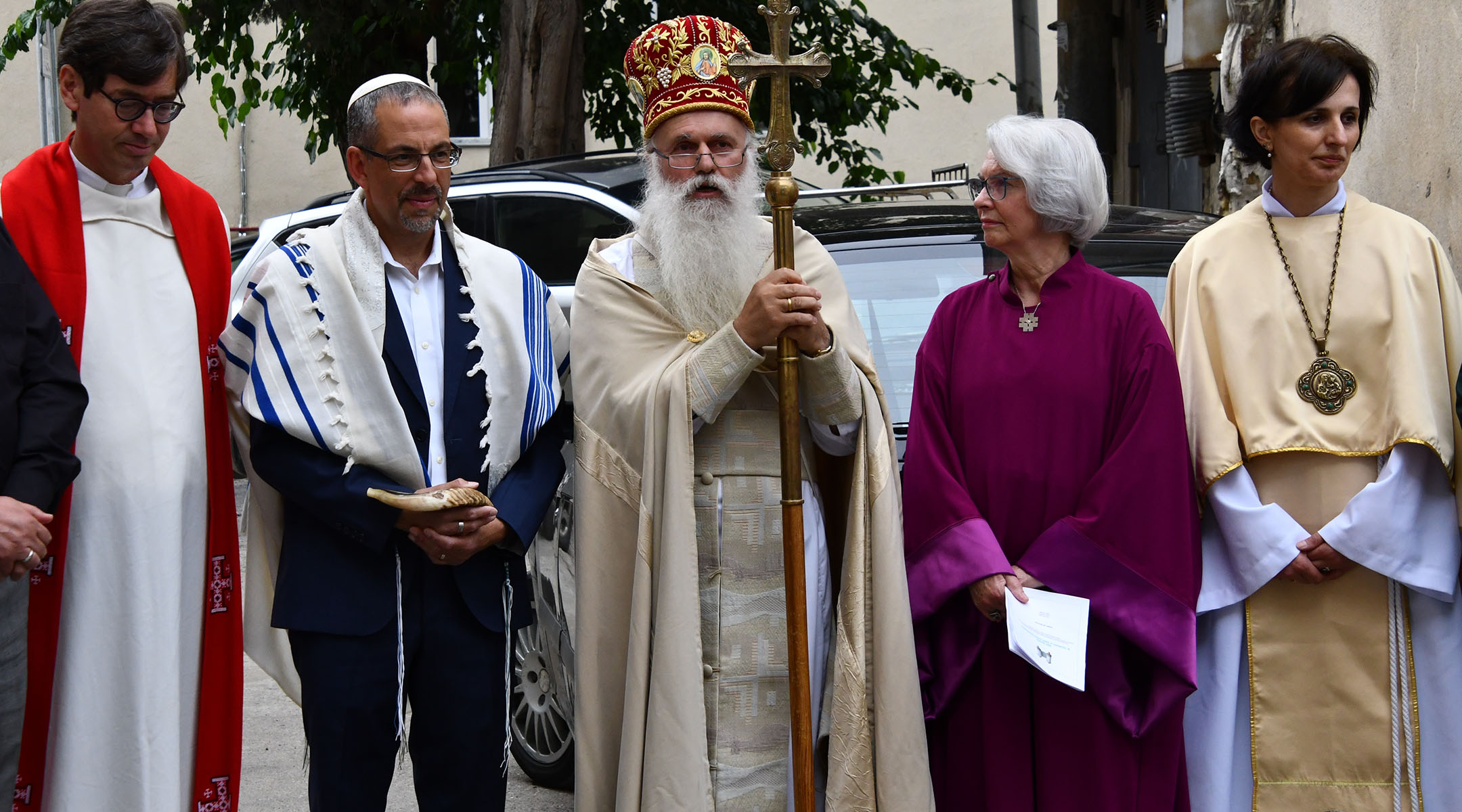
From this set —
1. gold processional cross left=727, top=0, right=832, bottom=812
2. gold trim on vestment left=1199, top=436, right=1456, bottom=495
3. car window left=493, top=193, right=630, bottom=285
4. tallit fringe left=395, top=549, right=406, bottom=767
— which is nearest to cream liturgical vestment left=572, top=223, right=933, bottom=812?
gold processional cross left=727, top=0, right=832, bottom=812

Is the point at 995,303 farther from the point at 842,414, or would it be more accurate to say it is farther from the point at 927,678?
the point at 927,678

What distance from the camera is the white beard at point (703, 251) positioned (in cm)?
332

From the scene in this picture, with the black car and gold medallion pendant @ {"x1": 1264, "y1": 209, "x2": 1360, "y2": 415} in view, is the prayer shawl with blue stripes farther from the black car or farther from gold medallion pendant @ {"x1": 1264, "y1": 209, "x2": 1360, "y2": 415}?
gold medallion pendant @ {"x1": 1264, "y1": 209, "x2": 1360, "y2": 415}

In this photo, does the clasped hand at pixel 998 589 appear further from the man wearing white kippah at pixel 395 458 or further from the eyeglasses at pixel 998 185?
the man wearing white kippah at pixel 395 458

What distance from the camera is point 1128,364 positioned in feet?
10.6

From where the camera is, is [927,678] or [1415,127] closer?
A: [927,678]

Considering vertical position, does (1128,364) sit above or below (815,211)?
below

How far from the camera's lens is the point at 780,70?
299cm

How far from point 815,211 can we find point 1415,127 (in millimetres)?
1970

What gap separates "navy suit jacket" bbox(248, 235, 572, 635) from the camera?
10.2 feet

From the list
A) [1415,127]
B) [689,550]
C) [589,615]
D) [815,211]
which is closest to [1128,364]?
[689,550]

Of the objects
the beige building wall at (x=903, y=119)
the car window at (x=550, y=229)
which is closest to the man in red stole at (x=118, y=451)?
the car window at (x=550, y=229)

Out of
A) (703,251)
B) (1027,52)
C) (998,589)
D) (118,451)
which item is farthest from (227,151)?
(998,589)

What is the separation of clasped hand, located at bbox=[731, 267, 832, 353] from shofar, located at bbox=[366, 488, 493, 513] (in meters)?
0.66
